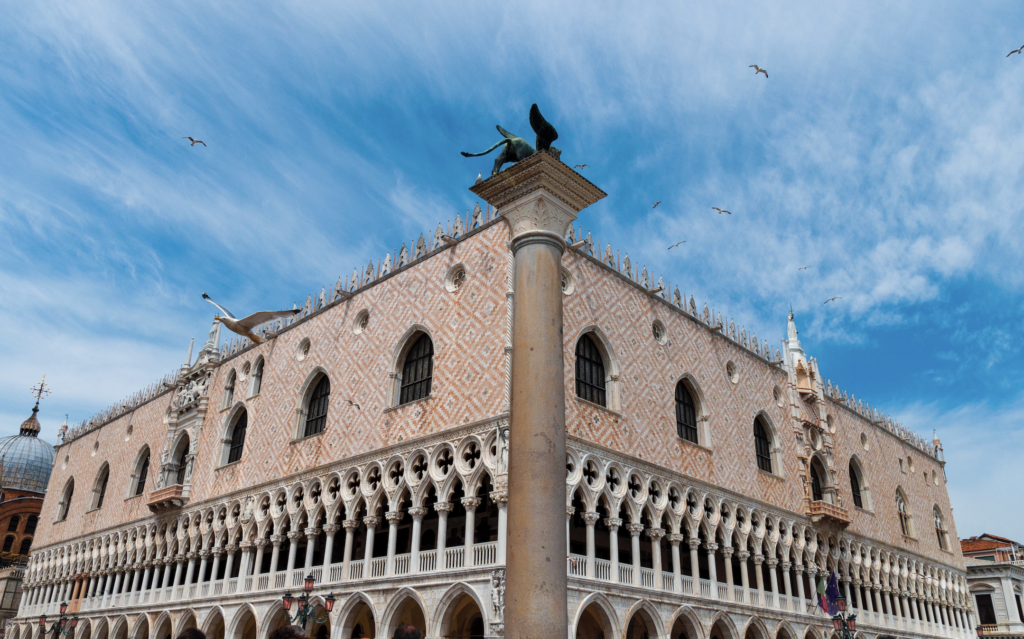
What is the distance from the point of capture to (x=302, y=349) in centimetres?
2344

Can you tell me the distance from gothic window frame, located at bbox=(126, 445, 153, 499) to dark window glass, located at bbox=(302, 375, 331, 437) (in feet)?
32.7

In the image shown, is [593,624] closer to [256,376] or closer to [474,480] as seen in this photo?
[474,480]

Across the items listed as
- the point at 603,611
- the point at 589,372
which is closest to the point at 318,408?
the point at 589,372

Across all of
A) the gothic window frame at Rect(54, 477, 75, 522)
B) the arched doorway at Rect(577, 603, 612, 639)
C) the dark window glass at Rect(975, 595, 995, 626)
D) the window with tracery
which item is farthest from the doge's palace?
the dark window glass at Rect(975, 595, 995, 626)

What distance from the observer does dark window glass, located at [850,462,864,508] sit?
2788cm

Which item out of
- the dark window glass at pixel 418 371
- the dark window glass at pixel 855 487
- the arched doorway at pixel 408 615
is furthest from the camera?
the dark window glass at pixel 855 487

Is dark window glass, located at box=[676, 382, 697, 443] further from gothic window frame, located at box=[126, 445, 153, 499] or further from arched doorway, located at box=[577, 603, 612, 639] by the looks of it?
gothic window frame, located at box=[126, 445, 153, 499]

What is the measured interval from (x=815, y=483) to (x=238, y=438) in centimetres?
1923

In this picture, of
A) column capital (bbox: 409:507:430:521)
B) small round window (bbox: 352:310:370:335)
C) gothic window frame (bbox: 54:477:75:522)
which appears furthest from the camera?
gothic window frame (bbox: 54:477:75:522)

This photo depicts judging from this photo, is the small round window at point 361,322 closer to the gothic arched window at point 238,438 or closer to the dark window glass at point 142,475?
the gothic arched window at point 238,438

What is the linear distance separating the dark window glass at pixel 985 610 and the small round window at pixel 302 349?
34103mm

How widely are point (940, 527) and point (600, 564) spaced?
79.0 ft

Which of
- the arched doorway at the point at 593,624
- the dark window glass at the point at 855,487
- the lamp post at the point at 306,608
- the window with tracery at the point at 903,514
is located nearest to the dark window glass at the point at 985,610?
the window with tracery at the point at 903,514

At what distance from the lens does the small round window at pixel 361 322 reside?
70.7 feet
